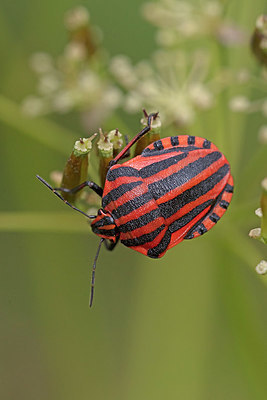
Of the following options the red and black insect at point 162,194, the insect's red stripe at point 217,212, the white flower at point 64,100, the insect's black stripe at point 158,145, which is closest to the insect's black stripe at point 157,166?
the red and black insect at point 162,194

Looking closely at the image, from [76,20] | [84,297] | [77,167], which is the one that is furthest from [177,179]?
[84,297]

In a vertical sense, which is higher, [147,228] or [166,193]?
[166,193]

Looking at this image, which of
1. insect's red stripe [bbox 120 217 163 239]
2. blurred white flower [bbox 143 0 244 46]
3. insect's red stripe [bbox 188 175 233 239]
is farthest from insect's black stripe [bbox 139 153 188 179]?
blurred white flower [bbox 143 0 244 46]

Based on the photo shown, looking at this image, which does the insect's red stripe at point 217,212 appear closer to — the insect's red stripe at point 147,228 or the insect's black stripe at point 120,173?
the insect's red stripe at point 147,228

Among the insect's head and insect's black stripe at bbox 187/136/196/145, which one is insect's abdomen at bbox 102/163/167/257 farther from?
insect's black stripe at bbox 187/136/196/145

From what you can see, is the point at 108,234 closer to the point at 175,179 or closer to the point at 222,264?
the point at 175,179

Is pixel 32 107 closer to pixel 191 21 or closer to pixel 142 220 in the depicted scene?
pixel 191 21
